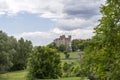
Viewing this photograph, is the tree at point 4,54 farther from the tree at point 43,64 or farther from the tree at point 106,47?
the tree at point 106,47

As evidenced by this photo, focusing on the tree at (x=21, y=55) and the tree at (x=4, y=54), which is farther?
the tree at (x=21, y=55)

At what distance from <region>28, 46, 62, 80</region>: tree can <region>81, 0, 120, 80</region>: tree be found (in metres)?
35.1

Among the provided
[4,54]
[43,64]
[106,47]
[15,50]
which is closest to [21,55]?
[15,50]

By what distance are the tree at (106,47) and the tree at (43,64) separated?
35.1 metres

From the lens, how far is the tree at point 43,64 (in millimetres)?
47969

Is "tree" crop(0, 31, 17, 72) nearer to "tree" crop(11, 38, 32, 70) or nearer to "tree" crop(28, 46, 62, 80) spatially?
"tree" crop(11, 38, 32, 70)

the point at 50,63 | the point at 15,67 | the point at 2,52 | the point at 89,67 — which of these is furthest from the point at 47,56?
the point at 15,67

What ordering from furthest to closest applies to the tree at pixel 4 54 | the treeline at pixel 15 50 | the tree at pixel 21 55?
the tree at pixel 21 55 < the treeline at pixel 15 50 < the tree at pixel 4 54

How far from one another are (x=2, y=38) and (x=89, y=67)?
212 ft

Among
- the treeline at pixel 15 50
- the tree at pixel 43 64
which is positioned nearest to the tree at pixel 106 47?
the tree at pixel 43 64

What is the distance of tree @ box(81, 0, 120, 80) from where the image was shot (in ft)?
39.8

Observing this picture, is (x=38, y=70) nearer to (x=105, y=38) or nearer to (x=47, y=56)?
(x=47, y=56)

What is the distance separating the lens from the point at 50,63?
49.2m

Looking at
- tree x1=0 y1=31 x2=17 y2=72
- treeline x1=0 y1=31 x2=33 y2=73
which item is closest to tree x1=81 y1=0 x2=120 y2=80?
tree x1=0 y1=31 x2=17 y2=72
